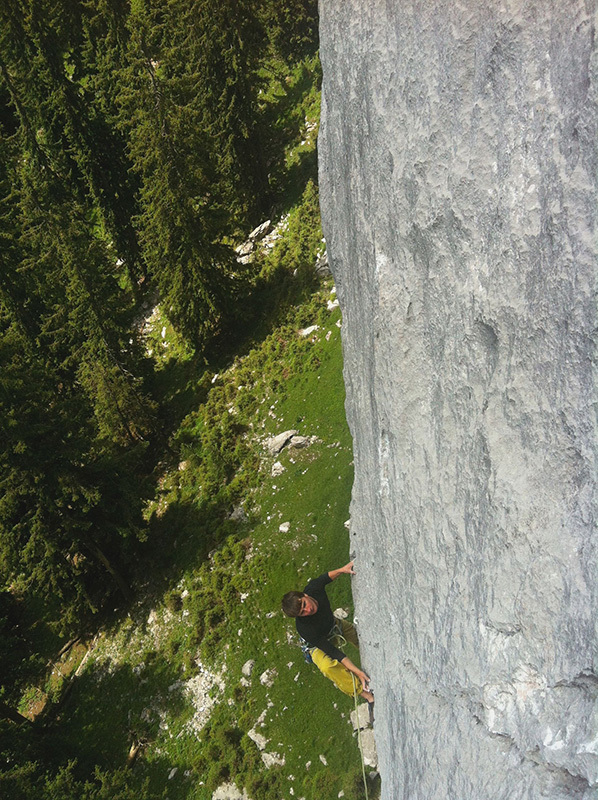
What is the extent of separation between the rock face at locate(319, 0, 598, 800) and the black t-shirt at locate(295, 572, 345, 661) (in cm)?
324

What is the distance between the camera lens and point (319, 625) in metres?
9.06

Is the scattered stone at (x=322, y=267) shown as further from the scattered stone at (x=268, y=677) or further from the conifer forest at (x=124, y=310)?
the scattered stone at (x=268, y=677)

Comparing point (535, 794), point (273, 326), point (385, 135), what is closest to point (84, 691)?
point (273, 326)

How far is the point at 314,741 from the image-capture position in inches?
489

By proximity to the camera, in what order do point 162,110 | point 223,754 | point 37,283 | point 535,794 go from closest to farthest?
point 535,794 → point 223,754 → point 162,110 → point 37,283

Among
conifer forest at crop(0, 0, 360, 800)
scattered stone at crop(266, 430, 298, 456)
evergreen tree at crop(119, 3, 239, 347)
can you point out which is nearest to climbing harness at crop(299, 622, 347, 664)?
conifer forest at crop(0, 0, 360, 800)

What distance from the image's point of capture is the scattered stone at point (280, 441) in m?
19.9

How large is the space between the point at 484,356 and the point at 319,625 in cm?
613

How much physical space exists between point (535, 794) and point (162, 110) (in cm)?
2255

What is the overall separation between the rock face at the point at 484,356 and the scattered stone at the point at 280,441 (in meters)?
14.1

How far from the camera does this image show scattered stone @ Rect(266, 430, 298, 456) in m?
19.9

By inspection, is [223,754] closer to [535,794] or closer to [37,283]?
[535,794]

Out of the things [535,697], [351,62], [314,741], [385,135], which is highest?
[351,62]

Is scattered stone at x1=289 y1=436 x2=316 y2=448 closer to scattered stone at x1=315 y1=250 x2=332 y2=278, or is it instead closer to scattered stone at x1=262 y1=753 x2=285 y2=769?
scattered stone at x1=315 y1=250 x2=332 y2=278
